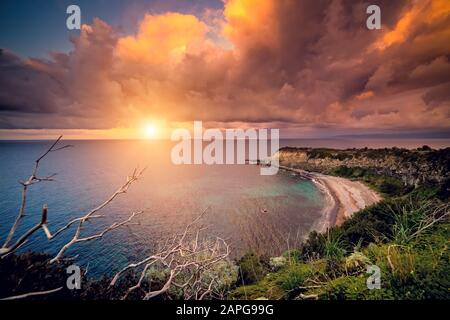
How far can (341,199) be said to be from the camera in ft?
102

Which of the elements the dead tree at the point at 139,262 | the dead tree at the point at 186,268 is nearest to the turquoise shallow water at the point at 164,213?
the dead tree at the point at 186,268

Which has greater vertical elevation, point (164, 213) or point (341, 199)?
point (341, 199)

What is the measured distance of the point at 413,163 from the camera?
3259 centimetres

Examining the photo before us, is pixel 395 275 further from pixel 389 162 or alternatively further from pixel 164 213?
pixel 389 162

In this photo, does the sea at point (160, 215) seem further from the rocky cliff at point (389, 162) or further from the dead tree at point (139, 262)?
the rocky cliff at point (389, 162)

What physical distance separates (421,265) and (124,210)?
2795cm

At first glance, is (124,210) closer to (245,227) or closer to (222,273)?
(245,227)

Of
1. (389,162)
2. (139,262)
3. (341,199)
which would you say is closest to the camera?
(139,262)

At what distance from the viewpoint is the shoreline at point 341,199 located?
76.1 ft

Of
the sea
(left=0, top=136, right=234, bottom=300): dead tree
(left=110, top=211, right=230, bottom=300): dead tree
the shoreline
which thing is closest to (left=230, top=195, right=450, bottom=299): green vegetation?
(left=110, top=211, right=230, bottom=300): dead tree

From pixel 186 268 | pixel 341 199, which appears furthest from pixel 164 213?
pixel 341 199
